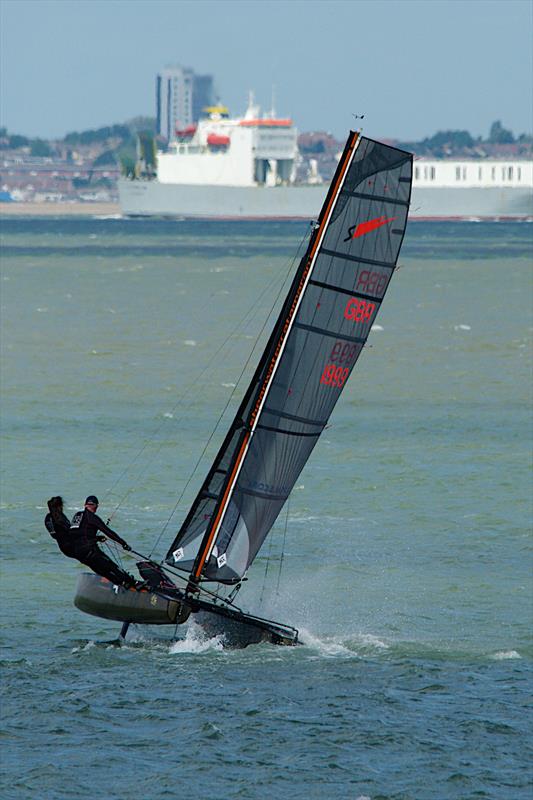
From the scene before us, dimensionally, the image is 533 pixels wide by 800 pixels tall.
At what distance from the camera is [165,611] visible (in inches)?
670

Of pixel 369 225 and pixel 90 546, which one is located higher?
pixel 369 225

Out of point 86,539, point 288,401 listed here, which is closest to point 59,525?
point 86,539

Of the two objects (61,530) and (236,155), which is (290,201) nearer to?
(236,155)

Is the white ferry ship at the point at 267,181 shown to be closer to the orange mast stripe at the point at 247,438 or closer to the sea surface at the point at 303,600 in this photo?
the sea surface at the point at 303,600

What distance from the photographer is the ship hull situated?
186875 mm

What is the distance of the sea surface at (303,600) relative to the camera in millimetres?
14508

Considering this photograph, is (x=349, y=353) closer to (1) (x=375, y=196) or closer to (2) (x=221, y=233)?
(1) (x=375, y=196)

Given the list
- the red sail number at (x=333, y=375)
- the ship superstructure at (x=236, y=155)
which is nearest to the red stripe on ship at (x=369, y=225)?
the red sail number at (x=333, y=375)

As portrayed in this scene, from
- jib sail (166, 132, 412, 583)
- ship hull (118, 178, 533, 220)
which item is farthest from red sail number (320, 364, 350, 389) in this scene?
ship hull (118, 178, 533, 220)

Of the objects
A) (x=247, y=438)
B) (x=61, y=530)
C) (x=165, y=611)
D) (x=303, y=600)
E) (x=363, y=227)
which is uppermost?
(x=363, y=227)

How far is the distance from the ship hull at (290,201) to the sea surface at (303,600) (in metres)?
139

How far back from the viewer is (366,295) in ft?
57.7

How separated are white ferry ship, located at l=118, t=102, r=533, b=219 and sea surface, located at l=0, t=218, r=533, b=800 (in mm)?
140818

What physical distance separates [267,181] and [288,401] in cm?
17661
